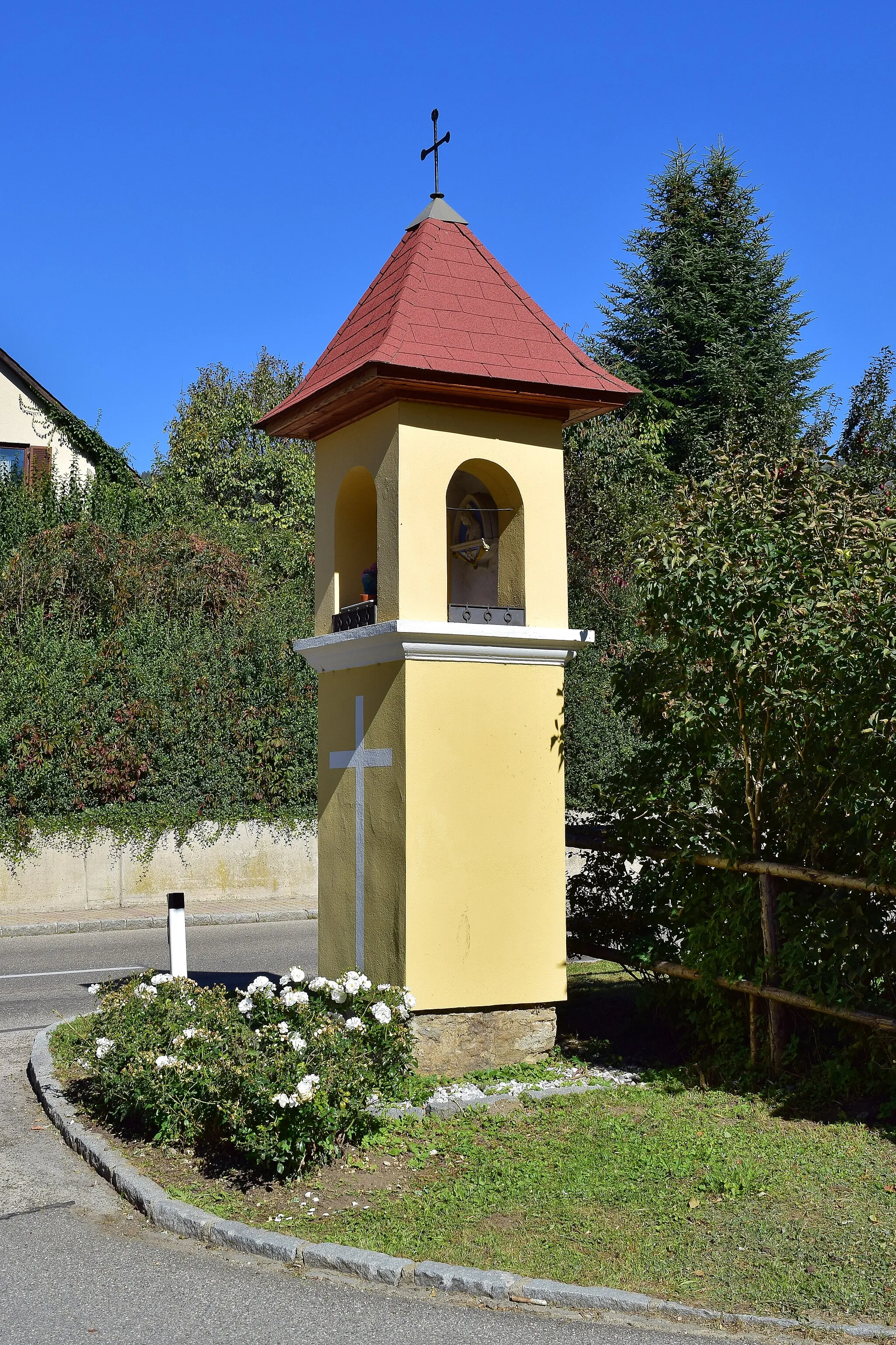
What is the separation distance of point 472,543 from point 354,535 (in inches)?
41.4

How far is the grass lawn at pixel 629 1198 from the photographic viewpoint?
4.99 m

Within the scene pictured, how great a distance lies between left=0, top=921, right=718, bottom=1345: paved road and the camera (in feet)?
15.4

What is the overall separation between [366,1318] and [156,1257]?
118 centimetres

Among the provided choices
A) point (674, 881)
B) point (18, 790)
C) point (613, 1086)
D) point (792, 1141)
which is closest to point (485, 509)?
point (674, 881)

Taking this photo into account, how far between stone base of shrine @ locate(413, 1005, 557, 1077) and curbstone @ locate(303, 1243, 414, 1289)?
2.59 metres

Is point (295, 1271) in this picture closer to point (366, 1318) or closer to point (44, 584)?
point (366, 1318)

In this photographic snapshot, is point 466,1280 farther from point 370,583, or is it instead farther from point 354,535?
point 354,535

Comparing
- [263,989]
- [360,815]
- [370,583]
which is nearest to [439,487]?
[370,583]

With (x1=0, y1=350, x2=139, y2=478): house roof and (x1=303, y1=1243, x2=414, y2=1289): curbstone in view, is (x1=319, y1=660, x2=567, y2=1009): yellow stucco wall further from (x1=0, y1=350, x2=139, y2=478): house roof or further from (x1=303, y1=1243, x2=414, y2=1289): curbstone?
(x1=0, y1=350, x2=139, y2=478): house roof

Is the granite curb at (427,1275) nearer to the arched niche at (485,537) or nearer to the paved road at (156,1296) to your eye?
the paved road at (156,1296)

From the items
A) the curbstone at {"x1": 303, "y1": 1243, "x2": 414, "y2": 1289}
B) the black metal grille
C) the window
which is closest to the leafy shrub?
the window

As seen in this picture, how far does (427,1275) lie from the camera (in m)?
5.07

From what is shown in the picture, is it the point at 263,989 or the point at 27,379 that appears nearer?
the point at 263,989

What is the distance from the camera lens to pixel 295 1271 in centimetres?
527
